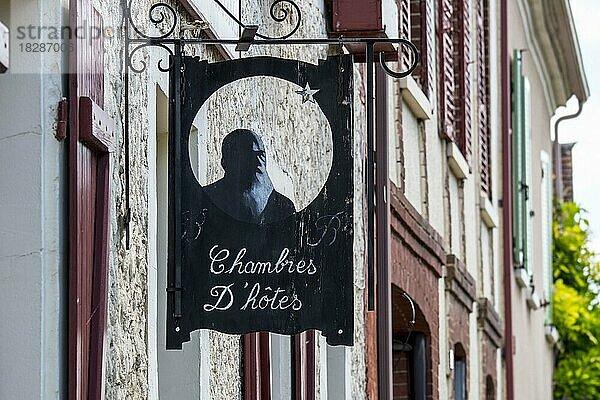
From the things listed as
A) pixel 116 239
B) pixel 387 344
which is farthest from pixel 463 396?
pixel 116 239

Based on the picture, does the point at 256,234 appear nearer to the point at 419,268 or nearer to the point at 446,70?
the point at 419,268

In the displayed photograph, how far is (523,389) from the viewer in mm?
17453

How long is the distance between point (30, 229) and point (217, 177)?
1.50 m

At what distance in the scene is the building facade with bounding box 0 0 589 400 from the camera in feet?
11.6

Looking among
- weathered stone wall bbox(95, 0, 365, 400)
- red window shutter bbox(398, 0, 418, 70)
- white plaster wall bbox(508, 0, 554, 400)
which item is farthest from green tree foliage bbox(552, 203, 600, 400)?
weathered stone wall bbox(95, 0, 365, 400)

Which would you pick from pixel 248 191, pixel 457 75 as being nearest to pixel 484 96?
pixel 457 75

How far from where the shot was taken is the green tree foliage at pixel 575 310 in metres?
21.6

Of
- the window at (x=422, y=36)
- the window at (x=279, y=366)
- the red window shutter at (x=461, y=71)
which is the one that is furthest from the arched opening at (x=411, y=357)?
the window at (x=279, y=366)

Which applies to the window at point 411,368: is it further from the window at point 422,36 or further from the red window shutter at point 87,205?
the red window shutter at point 87,205

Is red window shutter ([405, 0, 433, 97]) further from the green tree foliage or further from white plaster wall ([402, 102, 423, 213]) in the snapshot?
the green tree foliage

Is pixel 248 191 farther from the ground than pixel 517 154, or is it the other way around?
pixel 517 154

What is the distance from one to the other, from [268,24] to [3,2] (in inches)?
118

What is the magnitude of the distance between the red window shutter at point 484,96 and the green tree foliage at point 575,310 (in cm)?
705

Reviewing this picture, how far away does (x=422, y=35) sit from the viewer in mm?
10547
